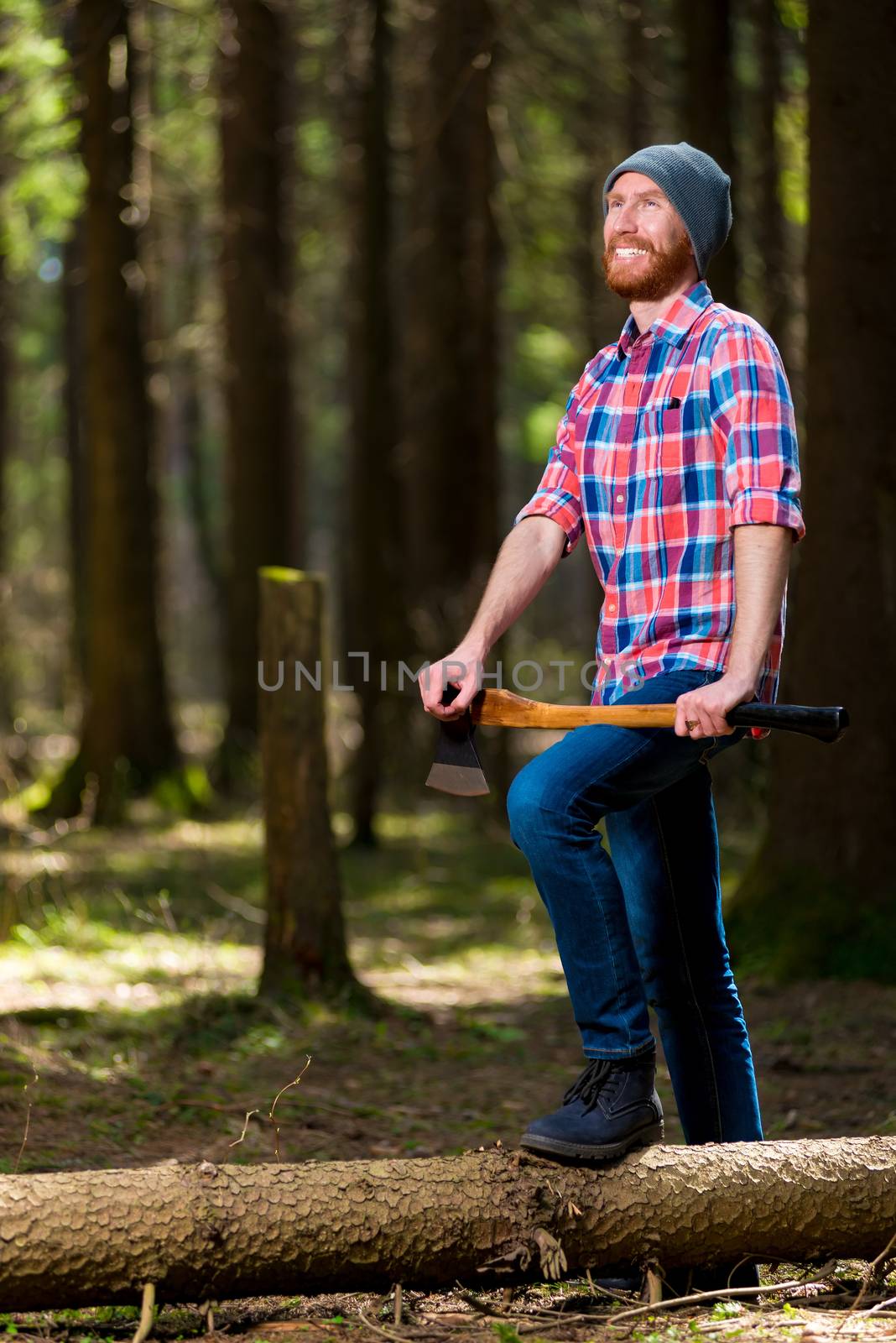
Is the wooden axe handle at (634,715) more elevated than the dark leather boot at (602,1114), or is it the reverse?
the wooden axe handle at (634,715)

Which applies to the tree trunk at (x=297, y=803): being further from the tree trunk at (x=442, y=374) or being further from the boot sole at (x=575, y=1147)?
the tree trunk at (x=442, y=374)

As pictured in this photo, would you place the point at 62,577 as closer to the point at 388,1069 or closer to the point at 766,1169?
the point at 388,1069

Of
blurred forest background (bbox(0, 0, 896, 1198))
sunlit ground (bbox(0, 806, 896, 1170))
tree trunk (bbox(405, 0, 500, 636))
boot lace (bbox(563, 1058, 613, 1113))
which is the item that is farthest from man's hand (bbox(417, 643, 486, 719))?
tree trunk (bbox(405, 0, 500, 636))

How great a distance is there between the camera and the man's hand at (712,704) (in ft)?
10.7

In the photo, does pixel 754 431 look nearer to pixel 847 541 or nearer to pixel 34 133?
pixel 847 541

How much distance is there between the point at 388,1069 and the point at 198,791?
7934 millimetres

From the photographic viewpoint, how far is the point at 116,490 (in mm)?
13594

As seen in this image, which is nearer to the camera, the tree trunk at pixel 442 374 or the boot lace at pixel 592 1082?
the boot lace at pixel 592 1082

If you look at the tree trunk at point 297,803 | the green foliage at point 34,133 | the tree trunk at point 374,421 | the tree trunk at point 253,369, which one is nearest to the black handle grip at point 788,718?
the tree trunk at point 297,803

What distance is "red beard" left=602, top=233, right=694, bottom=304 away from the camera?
12.0 ft

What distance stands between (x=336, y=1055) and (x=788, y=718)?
12.8 feet

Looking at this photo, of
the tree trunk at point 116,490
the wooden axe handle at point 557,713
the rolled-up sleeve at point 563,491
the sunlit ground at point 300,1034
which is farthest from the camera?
the tree trunk at point 116,490

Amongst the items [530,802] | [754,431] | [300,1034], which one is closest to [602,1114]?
[530,802]

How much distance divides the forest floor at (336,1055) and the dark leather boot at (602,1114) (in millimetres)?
379
